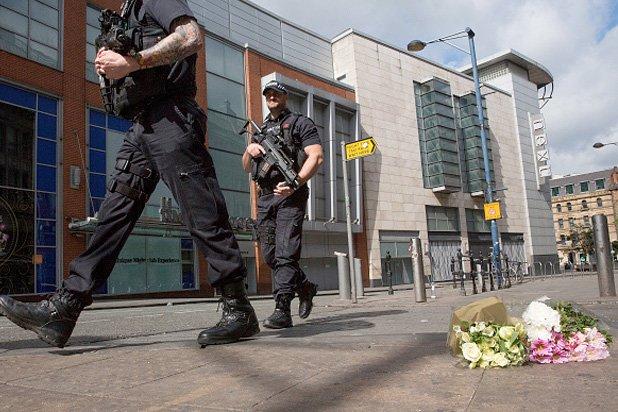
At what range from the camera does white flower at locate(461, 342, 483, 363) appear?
1.64m

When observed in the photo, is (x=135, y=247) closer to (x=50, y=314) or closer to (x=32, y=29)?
(x=32, y=29)

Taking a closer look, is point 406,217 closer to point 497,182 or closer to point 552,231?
point 497,182

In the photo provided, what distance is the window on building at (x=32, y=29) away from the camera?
16484 mm

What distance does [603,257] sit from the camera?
6.20 meters

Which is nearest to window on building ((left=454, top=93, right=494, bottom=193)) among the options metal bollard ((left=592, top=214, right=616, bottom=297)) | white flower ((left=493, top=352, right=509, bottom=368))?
metal bollard ((left=592, top=214, right=616, bottom=297))

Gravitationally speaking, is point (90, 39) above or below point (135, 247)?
above

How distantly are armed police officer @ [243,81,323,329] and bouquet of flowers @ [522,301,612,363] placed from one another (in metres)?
2.05

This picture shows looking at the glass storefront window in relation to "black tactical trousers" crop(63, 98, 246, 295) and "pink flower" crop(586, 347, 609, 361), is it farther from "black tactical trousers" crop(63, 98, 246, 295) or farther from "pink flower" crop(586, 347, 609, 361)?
"pink flower" crop(586, 347, 609, 361)

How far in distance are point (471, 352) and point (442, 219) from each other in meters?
34.7

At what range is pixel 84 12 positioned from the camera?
62.7ft

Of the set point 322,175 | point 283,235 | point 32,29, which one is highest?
point 32,29

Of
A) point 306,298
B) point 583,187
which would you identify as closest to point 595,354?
point 306,298

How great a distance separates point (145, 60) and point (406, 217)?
30.7 metres

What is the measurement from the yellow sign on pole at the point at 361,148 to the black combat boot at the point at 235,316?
7.30m
